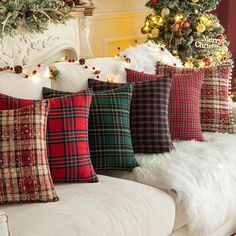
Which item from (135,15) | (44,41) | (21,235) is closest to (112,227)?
(21,235)

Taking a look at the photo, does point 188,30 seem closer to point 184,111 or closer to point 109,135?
point 184,111

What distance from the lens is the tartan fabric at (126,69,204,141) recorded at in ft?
7.70

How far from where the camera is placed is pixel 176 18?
400 cm

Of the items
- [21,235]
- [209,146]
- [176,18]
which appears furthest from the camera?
[176,18]

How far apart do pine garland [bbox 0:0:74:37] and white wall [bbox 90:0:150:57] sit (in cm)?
77

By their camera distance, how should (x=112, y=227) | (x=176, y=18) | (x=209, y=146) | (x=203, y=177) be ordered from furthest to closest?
(x=176, y=18)
(x=209, y=146)
(x=203, y=177)
(x=112, y=227)

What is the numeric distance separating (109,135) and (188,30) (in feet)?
7.66

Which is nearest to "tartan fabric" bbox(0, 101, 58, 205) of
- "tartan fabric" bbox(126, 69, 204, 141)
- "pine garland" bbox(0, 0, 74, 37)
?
"tartan fabric" bbox(126, 69, 204, 141)

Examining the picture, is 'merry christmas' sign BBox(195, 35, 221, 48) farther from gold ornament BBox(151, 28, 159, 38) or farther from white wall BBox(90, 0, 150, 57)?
white wall BBox(90, 0, 150, 57)

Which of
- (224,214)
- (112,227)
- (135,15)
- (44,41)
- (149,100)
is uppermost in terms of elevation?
(135,15)

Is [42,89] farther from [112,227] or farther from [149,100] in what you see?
[112,227]

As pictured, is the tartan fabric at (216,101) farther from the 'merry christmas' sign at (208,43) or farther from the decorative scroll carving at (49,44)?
the 'merry christmas' sign at (208,43)

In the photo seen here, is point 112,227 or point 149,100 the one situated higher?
point 149,100

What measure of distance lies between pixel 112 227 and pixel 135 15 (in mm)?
3666
